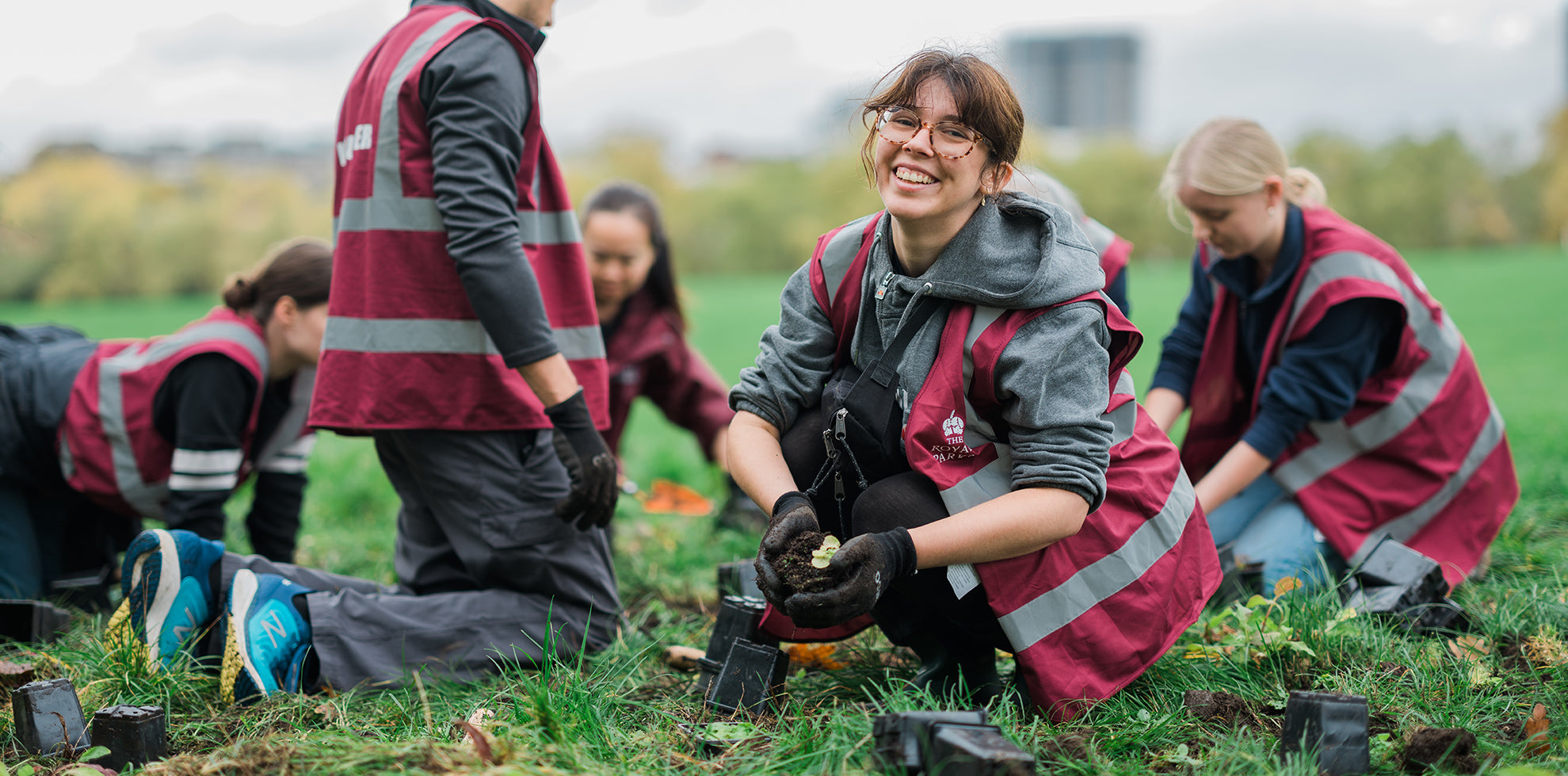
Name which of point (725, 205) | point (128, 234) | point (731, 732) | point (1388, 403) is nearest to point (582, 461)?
point (731, 732)

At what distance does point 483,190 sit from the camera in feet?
8.39

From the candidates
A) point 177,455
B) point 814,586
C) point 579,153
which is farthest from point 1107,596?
point 579,153

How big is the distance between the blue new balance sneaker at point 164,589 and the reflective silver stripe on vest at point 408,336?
1.97 ft

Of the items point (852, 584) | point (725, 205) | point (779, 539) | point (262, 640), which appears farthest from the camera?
point (725, 205)

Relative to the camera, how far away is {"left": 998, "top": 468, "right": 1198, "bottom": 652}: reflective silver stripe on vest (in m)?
2.22

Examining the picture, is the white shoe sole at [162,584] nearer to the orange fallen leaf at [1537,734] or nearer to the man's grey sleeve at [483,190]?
the man's grey sleeve at [483,190]

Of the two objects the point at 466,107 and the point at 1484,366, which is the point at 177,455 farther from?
the point at 1484,366

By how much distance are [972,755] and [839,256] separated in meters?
1.15

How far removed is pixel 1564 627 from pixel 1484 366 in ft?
33.3

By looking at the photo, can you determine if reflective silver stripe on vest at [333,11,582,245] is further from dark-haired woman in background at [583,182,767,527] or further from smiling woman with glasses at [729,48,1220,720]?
dark-haired woman in background at [583,182,767,527]

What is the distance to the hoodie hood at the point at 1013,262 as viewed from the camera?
216 centimetres

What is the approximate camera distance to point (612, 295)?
4.51 meters

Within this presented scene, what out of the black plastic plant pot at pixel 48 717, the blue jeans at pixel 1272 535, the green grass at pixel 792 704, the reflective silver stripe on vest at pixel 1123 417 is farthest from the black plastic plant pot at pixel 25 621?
the blue jeans at pixel 1272 535

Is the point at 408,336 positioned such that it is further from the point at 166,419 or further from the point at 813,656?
the point at 813,656
